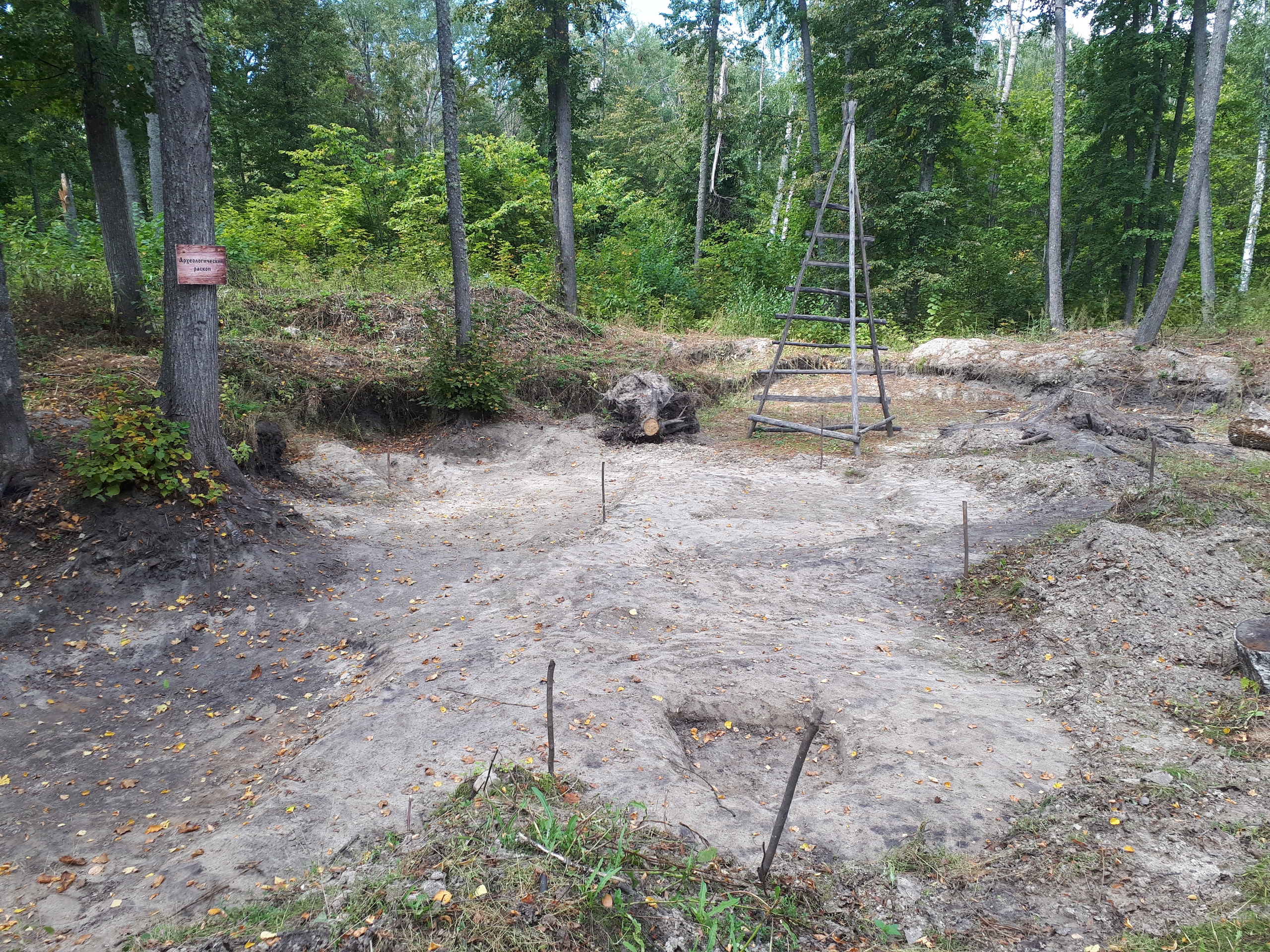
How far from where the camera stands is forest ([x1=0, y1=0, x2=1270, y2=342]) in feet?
53.2

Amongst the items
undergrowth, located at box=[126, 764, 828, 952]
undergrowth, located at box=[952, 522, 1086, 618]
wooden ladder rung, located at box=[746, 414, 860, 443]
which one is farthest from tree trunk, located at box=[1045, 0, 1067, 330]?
undergrowth, located at box=[126, 764, 828, 952]

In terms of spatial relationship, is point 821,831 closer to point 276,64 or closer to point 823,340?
point 823,340

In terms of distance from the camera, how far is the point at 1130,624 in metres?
4.96

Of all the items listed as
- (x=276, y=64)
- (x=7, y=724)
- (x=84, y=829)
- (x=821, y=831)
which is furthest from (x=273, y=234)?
(x=821, y=831)

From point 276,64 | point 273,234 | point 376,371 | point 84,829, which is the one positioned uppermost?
point 276,64

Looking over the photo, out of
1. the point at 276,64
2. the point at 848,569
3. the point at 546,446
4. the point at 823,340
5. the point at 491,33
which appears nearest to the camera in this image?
the point at 848,569

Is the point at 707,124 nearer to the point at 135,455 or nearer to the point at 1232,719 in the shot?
the point at 135,455

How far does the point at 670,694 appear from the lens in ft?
14.5

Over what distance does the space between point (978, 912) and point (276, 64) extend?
84.3 feet

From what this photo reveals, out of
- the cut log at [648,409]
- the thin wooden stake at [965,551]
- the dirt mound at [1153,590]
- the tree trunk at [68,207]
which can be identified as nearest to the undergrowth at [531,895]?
the dirt mound at [1153,590]

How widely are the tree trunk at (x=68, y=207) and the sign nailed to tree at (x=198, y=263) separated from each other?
10813 mm

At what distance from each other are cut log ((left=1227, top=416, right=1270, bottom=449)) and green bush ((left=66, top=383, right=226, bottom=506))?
1224cm

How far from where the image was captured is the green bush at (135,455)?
5707 millimetres

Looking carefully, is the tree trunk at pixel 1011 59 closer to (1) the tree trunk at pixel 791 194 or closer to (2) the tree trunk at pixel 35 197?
(1) the tree trunk at pixel 791 194
